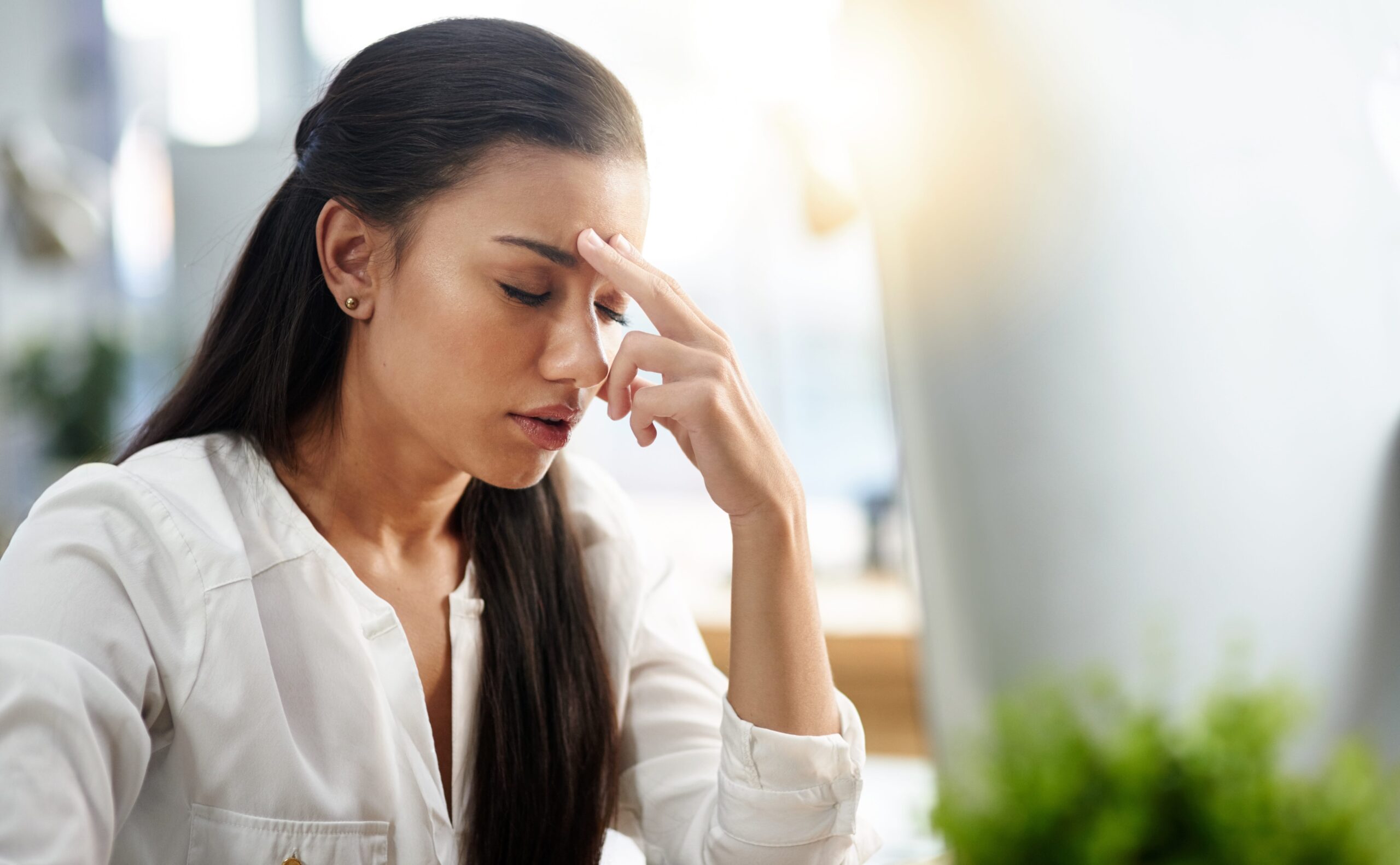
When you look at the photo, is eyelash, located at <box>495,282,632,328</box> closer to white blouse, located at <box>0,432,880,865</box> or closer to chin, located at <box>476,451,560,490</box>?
chin, located at <box>476,451,560,490</box>

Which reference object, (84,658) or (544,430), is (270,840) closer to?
(84,658)

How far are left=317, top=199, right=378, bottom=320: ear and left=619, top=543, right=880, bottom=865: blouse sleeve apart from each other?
45 centimetres

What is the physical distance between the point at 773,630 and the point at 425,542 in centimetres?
38

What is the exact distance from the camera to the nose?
99cm

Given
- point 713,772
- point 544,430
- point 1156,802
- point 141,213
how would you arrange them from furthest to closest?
1. point 141,213
2. point 713,772
3. point 544,430
4. point 1156,802

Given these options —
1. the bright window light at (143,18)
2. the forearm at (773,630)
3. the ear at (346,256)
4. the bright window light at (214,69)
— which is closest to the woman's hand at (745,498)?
the forearm at (773,630)

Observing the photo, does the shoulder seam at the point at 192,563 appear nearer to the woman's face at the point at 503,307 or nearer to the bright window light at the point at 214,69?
the woman's face at the point at 503,307

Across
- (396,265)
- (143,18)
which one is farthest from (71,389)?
(396,265)

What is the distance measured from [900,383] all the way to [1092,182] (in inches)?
15.5

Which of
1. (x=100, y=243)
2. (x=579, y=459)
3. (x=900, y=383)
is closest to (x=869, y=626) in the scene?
(x=900, y=383)

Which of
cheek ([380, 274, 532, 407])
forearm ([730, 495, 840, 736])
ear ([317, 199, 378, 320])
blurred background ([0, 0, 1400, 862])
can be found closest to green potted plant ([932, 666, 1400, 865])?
blurred background ([0, 0, 1400, 862])

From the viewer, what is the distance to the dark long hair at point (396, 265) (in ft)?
3.34

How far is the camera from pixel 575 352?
99cm

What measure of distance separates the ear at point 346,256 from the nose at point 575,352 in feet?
0.61
